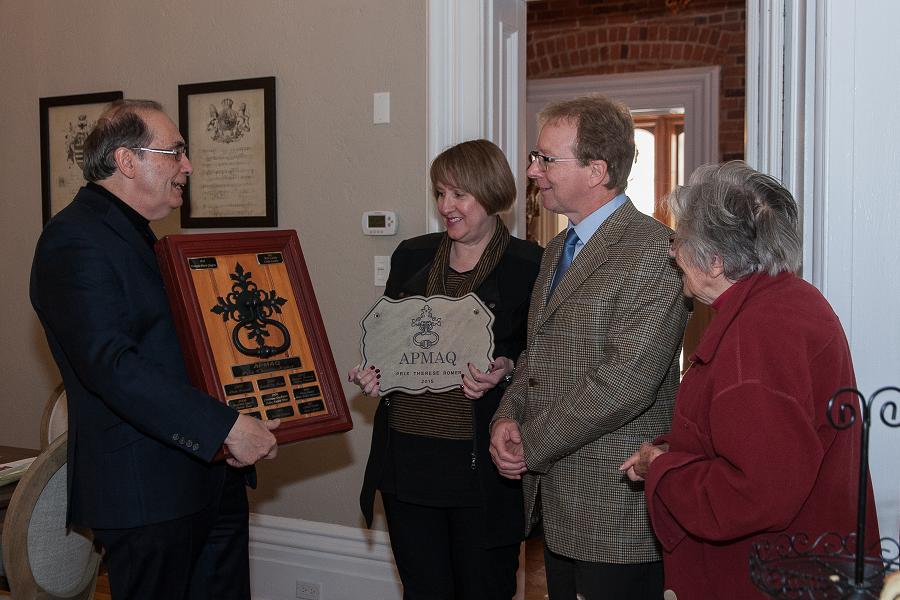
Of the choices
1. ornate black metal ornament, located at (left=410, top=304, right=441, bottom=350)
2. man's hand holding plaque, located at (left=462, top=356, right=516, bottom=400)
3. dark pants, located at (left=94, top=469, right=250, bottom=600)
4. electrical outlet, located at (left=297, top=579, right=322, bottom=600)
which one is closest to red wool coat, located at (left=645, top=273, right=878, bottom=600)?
man's hand holding plaque, located at (left=462, top=356, right=516, bottom=400)

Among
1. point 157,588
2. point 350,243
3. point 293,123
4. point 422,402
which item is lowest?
point 157,588

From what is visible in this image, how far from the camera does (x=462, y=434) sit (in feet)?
7.96

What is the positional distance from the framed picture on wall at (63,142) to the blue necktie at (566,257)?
103 inches

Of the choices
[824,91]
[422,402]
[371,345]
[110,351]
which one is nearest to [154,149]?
[110,351]

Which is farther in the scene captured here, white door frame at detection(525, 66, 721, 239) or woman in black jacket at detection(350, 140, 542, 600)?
white door frame at detection(525, 66, 721, 239)

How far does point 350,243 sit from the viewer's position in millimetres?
3609

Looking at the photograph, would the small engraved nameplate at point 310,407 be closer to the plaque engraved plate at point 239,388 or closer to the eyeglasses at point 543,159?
the plaque engraved plate at point 239,388

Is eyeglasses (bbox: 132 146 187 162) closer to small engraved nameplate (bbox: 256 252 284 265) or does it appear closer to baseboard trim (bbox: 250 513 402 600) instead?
small engraved nameplate (bbox: 256 252 284 265)

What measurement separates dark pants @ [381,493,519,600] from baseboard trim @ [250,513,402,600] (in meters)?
1.05

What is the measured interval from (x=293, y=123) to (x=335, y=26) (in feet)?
1.37

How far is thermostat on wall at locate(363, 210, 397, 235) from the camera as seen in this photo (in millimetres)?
3482

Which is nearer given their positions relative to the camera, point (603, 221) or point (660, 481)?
point (660, 481)

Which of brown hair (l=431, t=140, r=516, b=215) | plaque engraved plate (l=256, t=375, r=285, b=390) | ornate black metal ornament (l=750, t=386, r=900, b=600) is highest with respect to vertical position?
brown hair (l=431, t=140, r=516, b=215)

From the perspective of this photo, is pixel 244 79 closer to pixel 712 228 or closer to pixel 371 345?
pixel 371 345
